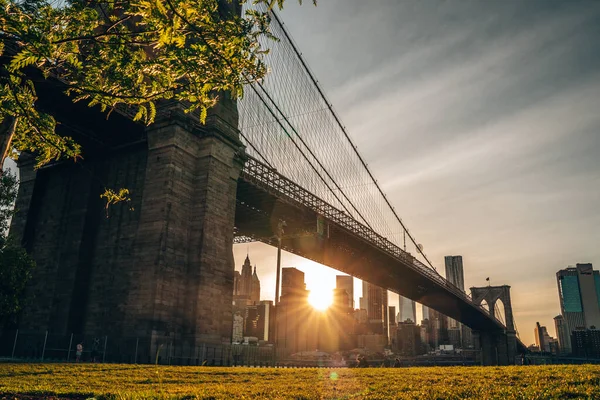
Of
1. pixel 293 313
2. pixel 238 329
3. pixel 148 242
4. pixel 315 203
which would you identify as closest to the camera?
pixel 148 242

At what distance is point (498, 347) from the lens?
98.5 m

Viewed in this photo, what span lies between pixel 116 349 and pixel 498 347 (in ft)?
319

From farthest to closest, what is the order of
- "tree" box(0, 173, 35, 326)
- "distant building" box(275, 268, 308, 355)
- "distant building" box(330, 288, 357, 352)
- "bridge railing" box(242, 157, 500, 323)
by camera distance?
"distant building" box(330, 288, 357, 352)
"distant building" box(275, 268, 308, 355)
"bridge railing" box(242, 157, 500, 323)
"tree" box(0, 173, 35, 326)

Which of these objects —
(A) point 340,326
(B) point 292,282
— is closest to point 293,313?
(B) point 292,282

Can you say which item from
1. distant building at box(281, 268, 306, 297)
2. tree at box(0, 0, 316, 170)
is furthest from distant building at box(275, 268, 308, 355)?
tree at box(0, 0, 316, 170)

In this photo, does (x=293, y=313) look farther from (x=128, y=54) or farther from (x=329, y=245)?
(x=128, y=54)

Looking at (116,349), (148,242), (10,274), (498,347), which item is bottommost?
(498,347)

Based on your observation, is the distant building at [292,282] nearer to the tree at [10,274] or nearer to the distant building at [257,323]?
the distant building at [257,323]

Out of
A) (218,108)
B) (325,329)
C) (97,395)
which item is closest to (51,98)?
(218,108)

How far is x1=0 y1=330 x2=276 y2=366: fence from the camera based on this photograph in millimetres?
22344

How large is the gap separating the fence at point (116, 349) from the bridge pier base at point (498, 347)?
3450 inches

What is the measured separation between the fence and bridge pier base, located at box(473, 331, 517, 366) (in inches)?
3450

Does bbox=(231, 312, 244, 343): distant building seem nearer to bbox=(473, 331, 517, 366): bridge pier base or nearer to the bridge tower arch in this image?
the bridge tower arch

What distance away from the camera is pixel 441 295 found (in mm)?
78062
